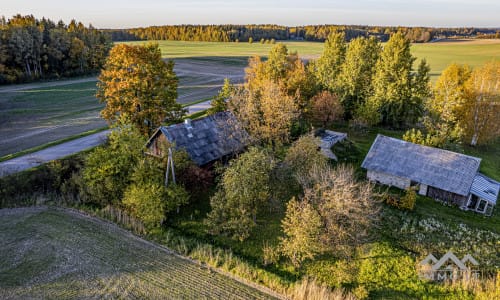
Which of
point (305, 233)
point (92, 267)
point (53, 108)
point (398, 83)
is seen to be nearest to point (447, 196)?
point (305, 233)

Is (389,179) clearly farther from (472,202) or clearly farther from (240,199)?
(240,199)

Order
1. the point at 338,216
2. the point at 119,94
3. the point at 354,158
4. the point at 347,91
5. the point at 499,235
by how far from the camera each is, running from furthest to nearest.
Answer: the point at 347,91, the point at 354,158, the point at 119,94, the point at 499,235, the point at 338,216

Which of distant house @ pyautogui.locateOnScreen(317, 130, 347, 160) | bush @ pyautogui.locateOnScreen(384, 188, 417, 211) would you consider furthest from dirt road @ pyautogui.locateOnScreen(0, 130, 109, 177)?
bush @ pyautogui.locateOnScreen(384, 188, 417, 211)

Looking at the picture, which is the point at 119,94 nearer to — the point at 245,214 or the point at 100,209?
the point at 100,209

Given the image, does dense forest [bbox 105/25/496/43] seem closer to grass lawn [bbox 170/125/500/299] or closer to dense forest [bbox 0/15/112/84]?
dense forest [bbox 0/15/112/84]

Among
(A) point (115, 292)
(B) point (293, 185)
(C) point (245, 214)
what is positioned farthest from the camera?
(B) point (293, 185)

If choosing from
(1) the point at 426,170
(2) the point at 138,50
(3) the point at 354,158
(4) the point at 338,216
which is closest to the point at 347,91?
(3) the point at 354,158
